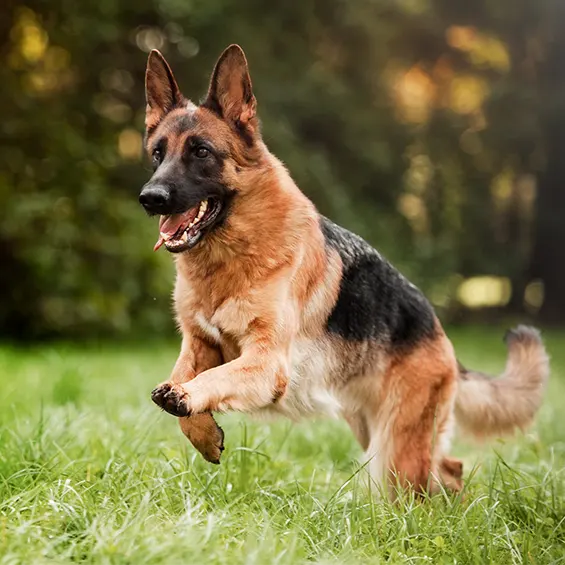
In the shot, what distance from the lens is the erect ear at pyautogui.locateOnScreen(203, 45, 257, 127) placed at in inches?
150

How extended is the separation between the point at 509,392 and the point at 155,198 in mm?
2619

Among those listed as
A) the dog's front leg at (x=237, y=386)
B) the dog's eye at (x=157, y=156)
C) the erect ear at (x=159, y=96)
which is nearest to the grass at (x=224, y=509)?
the dog's front leg at (x=237, y=386)

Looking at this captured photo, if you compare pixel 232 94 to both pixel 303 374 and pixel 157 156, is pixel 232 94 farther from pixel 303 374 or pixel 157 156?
pixel 303 374

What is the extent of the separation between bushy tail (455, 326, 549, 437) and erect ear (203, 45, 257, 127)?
2098mm

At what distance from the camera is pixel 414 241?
750 inches

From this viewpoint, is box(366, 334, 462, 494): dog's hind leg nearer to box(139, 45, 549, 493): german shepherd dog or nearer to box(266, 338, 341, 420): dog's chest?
box(139, 45, 549, 493): german shepherd dog

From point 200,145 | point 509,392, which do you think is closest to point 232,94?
point 200,145

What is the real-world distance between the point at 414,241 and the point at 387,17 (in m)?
5.41

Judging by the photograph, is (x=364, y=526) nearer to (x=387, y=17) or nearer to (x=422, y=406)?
(x=422, y=406)

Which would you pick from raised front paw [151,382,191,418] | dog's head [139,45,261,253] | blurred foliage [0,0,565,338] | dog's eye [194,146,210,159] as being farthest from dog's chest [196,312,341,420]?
blurred foliage [0,0,565,338]

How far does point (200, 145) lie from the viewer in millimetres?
3740

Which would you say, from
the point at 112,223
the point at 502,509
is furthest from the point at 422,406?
the point at 112,223

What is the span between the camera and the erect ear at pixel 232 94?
3818 mm

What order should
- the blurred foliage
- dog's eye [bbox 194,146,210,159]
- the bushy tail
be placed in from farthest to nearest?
the blurred foliage
the bushy tail
dog's eye [bbox 194,146,210,159]
